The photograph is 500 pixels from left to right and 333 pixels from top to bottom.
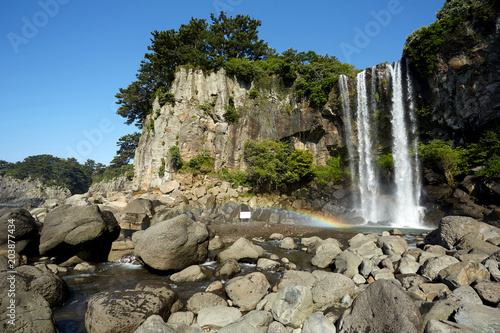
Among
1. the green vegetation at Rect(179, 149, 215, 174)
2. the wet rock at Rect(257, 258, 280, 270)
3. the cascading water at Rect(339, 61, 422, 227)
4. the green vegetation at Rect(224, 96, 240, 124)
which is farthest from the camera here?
the green vegetation at Rect(224, 96, 240, 124)

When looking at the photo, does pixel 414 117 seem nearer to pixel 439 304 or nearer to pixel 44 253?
pixel 439 304

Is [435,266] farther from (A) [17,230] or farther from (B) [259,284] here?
(A) [17,230]

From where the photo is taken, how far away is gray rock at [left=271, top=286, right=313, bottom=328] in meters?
6.02

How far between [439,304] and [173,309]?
6630 mm

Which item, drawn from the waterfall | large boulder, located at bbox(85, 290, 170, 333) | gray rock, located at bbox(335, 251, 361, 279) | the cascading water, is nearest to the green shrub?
the cascading water

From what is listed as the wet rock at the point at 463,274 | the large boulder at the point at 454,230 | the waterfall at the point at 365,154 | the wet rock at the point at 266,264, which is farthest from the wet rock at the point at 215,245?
the waterfall at the point at 365,154

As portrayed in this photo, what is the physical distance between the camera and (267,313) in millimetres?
6230

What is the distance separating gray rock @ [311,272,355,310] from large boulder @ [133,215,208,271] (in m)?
5.45

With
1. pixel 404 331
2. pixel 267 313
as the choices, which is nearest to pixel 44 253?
pixel 267 313

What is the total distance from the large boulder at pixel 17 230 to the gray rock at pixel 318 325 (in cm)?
1377

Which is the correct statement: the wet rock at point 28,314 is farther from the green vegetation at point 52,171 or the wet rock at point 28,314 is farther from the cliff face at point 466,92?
the green vegetation at point 52,171

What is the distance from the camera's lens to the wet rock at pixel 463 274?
6797 millimetres

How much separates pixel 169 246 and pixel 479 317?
914cm

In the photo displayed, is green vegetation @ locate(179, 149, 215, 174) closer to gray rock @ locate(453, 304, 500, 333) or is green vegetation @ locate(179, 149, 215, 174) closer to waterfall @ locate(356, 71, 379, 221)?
waterfall @ locate(356, 71, 379, 221)
